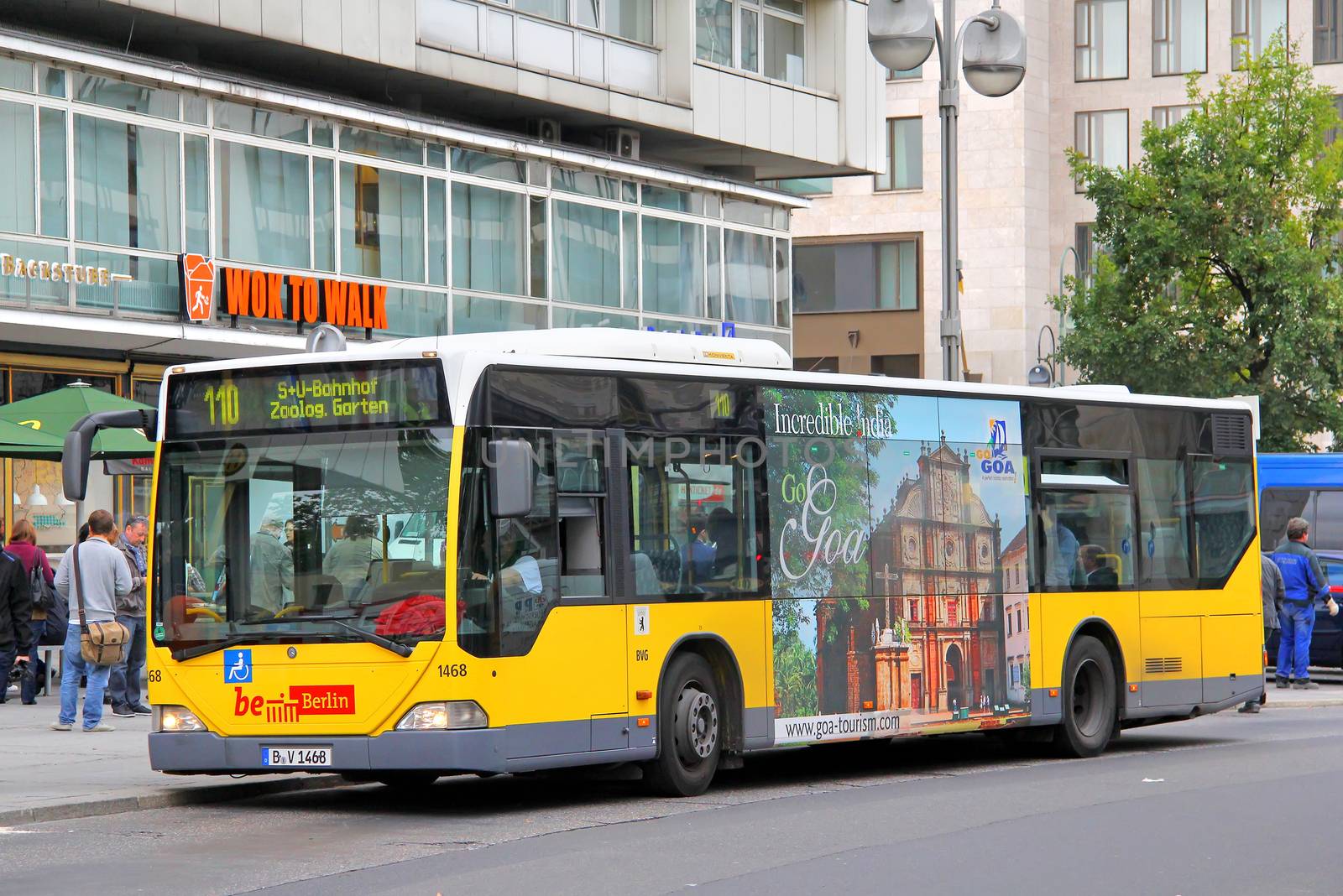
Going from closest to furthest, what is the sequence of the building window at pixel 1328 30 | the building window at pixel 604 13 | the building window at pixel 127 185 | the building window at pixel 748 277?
the building window at pixel 127 185 < the building window at pixel 604 13 < the building window at pixel 748 277 < the building window at pixel 1328 30

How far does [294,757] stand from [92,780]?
227 centimetres

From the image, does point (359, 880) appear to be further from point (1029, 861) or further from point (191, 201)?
point (191, 201)

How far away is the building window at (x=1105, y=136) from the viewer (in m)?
61.7

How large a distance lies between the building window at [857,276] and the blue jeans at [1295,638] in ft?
117

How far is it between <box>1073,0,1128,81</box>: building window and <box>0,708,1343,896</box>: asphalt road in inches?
1928

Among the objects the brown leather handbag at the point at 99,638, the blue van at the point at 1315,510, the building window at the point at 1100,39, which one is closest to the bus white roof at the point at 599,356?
the brown leather handbag at the point at 99,638

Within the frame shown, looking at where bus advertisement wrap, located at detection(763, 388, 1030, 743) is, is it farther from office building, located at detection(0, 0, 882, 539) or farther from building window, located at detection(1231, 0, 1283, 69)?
building window, located at detection(1231, 0, 1283, 69)

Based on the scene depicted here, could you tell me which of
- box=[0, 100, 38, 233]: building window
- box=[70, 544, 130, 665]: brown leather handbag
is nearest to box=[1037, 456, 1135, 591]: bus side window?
box=[70, 544, 130, 665]: brown leather handbag

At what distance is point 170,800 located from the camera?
13.0m

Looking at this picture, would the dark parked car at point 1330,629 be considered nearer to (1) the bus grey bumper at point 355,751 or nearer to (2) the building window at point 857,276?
(1) the bus grey bumper at point 355,751

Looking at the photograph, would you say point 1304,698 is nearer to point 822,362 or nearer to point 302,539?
point 302,539

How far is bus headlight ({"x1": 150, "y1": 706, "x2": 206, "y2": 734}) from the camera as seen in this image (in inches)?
496

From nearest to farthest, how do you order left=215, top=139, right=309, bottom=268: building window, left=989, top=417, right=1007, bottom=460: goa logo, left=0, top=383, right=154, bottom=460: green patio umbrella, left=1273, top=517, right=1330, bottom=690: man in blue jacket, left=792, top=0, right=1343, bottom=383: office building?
left=989, top=417, right=1007, bottom=460: goa logo, left=0, top=383, right=154, bottom=460: green patio umbrella, left=1273, top=517, right=1330, bottom=690: man in blue jacket, left=215, top=139, right=309, bottom=268: building window, left=792, top=0, right=1343, bottom=383: office building

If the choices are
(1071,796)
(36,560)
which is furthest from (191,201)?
(1071,796)
